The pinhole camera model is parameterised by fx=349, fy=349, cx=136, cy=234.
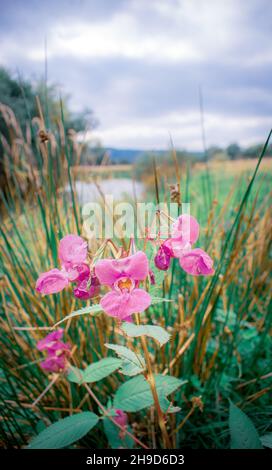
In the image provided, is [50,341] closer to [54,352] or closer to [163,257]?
[54,352]

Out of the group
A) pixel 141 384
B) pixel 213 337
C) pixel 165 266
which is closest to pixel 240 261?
pixel 213 337

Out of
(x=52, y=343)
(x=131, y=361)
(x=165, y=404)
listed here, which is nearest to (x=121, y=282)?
(x=131, y=361)

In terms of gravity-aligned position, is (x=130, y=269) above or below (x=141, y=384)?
above

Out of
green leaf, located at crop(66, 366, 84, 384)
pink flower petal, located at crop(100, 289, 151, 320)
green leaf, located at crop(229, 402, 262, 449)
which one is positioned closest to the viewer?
pink flower petal, located at crop(100, 289, 151, 320)

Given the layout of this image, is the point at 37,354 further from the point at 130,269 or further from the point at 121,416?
the point at 130,269

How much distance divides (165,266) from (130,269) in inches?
2.7

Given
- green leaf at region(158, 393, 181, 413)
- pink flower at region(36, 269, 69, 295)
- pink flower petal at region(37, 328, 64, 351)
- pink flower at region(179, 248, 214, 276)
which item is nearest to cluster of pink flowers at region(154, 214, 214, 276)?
pink flower at region(179, 248, 214, 276)

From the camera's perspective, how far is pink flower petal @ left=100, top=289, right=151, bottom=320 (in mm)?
393

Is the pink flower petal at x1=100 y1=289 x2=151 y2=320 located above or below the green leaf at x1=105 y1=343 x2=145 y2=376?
above

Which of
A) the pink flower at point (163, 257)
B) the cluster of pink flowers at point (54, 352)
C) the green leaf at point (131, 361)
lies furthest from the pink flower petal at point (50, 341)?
the pink flower at point (163, 257)

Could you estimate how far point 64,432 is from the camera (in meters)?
0.54

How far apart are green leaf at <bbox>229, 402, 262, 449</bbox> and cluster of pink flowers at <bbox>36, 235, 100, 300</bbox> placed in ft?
1.02

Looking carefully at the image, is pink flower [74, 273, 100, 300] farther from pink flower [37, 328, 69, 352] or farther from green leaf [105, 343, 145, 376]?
pink flower [37, 328, 69, 352]
